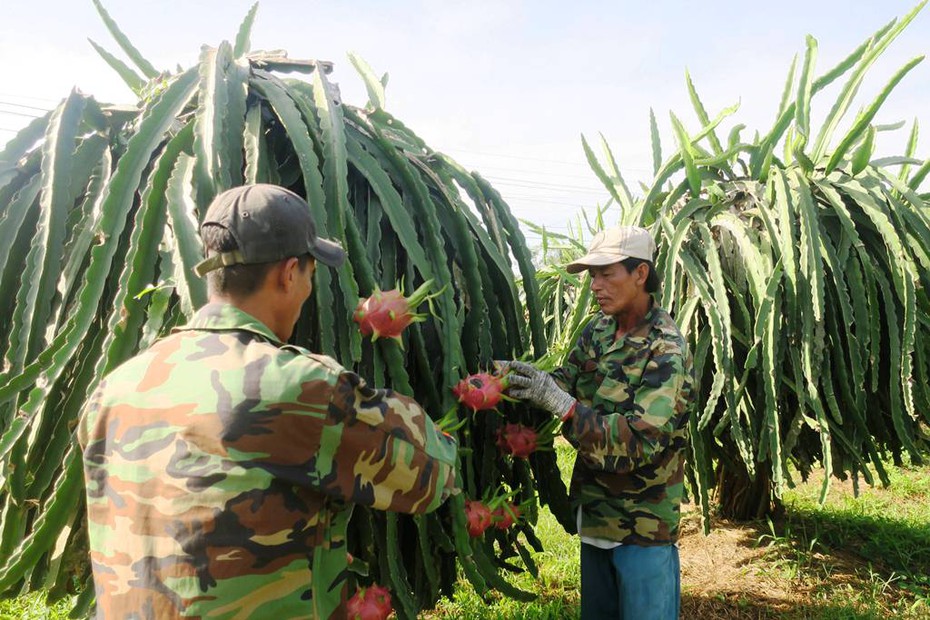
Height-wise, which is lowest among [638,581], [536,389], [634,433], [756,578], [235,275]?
[756,578]

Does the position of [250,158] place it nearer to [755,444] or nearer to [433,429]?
[433,429]

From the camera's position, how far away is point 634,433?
205cm

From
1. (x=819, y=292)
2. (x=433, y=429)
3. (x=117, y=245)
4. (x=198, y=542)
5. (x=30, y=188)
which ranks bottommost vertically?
(x=198, y=542)

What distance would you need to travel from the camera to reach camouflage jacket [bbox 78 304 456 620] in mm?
1114

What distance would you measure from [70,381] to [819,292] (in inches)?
107

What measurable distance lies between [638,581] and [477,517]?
2.31 feet

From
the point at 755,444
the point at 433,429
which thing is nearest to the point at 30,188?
the point at 433,429

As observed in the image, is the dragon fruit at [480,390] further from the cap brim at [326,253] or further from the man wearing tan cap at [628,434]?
the cap brim at [326,253]

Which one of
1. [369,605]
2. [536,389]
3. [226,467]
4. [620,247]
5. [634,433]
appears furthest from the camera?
[620,247]

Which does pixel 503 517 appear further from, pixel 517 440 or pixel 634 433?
pixel 634 433

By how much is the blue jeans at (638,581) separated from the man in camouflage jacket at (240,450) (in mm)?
1143

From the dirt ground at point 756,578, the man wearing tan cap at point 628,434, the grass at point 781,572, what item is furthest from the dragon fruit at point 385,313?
the dirt ground at point 756,578

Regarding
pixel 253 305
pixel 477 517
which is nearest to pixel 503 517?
pixel 477 517

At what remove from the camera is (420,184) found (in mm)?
1986
